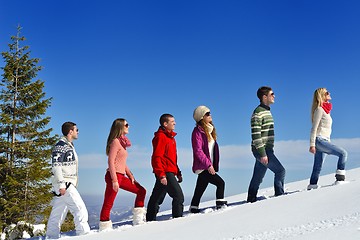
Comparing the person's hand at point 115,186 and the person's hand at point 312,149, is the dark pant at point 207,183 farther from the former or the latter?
the person's hand at point 312,149

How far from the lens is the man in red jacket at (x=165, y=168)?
8020 mm

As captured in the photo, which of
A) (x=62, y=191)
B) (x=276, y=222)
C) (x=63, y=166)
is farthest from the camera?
(x=63, y=166)

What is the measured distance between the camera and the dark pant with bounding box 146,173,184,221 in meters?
8.05

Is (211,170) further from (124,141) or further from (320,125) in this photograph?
(320,125)

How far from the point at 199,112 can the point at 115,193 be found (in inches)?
86.1

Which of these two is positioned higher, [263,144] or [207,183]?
[263,144]

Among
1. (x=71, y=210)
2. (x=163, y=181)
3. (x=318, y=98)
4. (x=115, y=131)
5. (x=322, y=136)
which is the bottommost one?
(x=71, y=210)

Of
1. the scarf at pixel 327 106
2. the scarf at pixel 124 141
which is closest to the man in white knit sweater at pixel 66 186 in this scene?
the scarf at pixel 124 141

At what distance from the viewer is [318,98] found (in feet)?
29.0

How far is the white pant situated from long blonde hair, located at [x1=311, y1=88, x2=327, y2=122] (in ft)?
15.4

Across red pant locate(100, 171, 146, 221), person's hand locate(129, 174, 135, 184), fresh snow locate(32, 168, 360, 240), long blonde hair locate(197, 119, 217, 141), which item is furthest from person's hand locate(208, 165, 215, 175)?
person's hand locate(129, 174, 135, 184)

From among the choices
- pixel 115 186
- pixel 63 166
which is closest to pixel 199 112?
pixel 115 186

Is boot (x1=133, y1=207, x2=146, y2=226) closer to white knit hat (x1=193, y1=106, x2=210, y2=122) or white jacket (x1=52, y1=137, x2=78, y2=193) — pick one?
white jacket (x1=52, y1=137, x2=78, y2=193)

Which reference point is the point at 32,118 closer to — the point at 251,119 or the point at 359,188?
the point at 251,119
